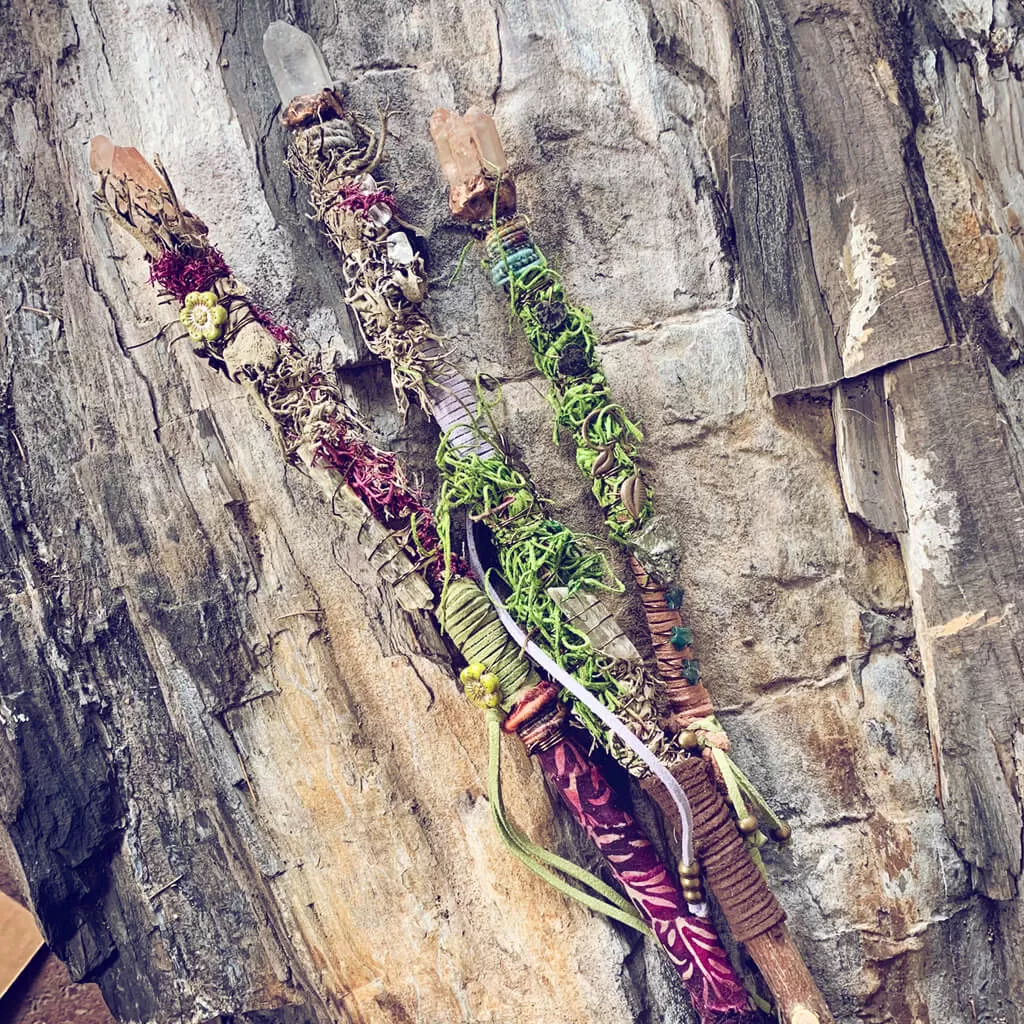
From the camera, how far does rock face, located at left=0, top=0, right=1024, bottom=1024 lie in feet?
6.43

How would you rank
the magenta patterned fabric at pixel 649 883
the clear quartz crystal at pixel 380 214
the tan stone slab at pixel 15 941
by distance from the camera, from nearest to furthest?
the magenta patterned fabric at pixel 649 883 < the clear quartz crystal at pixel 380 214 < the tan stone slab at pixel 15 941

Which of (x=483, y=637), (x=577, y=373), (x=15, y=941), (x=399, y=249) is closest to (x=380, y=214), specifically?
(x=399, y=249)

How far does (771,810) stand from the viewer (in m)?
2.00

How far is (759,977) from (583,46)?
6.88 ft

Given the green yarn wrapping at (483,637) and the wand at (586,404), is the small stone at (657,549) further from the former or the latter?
the green yarn wrapping at (483,637)

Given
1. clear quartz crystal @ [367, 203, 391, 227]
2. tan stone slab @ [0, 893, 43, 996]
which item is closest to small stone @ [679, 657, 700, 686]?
clear quartz crystal @ [367, 203, 391, 227]

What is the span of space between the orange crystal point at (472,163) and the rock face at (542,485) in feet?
0.53

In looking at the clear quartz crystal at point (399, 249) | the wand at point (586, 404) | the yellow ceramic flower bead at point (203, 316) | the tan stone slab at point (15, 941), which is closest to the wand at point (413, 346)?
the clear quartz crystal at point (399, 249)

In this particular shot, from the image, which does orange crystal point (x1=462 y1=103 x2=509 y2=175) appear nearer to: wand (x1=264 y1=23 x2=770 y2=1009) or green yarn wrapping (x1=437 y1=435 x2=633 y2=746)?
wand (x1=264 y1=23 x2=770 y2=1009)

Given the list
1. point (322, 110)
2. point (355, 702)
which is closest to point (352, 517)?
point (355, 702)

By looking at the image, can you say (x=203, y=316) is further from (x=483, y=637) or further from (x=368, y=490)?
(x=483, y=637)

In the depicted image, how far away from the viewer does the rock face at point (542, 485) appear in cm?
196

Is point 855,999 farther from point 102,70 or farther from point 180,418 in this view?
point 102,70

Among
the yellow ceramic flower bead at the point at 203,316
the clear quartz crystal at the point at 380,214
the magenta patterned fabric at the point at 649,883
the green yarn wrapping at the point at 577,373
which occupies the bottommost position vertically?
the magenta patterned fabric at the point at 649,883
